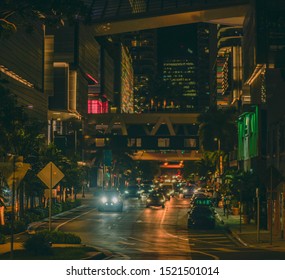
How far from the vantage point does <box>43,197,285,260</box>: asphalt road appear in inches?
1179

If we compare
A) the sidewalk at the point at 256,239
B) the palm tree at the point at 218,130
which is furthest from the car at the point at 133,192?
the sidewalk at the point at 256,239

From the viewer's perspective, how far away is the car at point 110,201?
72.4m

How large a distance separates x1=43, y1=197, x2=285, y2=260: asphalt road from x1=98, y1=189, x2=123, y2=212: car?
1150 cm

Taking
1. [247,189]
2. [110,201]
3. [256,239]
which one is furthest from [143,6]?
[256,239]

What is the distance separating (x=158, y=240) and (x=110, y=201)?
1368 inches

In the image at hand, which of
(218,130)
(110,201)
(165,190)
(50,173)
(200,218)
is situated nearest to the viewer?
(50,173)

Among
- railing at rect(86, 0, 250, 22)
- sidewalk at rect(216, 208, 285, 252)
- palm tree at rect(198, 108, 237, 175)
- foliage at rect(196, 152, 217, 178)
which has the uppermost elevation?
railing at rect(86, 0, 250, 22)

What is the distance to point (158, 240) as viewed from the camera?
129 ft

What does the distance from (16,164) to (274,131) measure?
3286 cm

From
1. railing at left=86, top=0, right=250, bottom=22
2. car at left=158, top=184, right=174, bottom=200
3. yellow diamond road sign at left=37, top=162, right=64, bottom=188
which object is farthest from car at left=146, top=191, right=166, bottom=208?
railing at left=86, top=0, right=250, bottom=22

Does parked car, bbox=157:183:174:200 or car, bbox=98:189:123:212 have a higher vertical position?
parked car, bbox=157:183:174:200

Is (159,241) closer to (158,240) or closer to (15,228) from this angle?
(158,240)

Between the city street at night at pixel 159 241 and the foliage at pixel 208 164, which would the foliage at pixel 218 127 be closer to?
the foliage at pixel 208 164

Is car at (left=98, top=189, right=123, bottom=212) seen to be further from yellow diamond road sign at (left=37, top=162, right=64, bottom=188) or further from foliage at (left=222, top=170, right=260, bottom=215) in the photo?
yellow diamond road sign at (left=37, top=162, right=64, bottom=188)
